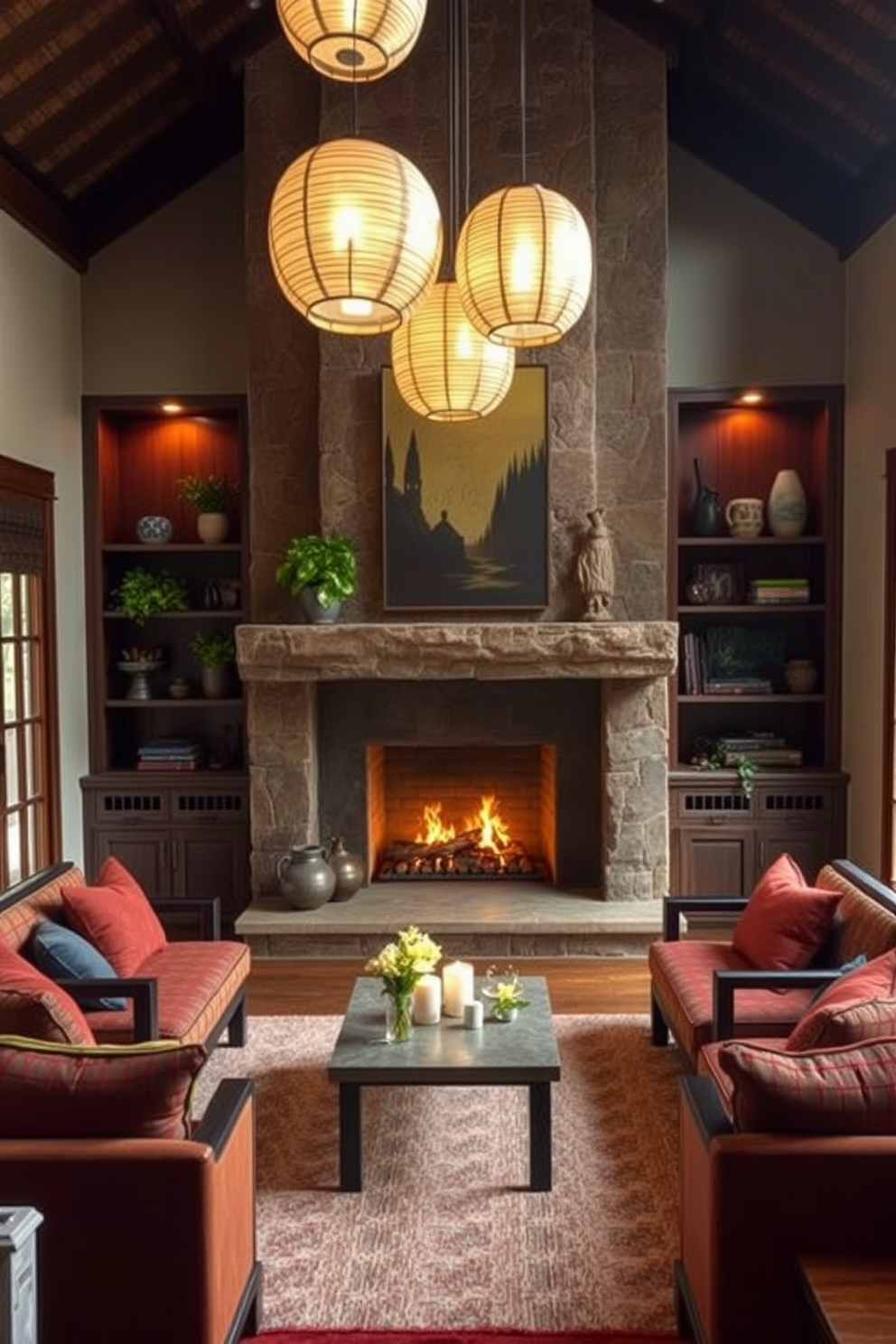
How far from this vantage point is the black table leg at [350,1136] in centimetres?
335

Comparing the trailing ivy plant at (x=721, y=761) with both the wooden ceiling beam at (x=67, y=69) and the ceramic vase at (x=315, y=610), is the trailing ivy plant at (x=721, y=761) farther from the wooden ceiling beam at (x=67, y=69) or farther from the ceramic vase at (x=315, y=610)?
the wooden ceiling beam at (x=67, y=69)

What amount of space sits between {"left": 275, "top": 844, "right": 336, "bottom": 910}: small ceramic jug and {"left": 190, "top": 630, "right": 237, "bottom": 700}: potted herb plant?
1.29m

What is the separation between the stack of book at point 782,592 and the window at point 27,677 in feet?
13.2

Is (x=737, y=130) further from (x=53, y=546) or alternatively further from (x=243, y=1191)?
(x=243, y=1191)

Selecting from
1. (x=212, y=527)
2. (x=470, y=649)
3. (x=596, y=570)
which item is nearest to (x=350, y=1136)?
(x=470, y=649)

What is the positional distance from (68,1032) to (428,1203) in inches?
48.8

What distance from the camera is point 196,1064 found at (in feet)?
7.57

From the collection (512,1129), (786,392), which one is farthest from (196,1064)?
(786,392)

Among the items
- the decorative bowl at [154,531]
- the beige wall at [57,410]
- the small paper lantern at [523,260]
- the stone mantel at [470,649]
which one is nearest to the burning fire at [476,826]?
the stone mantel at [470,649]

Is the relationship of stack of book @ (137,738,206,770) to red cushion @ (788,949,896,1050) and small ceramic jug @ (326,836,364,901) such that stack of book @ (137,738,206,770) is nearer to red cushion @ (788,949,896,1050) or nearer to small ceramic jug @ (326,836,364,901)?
small ceramic jug @ (326,836,364,901)

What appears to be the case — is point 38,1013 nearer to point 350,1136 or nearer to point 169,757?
point 350,1136

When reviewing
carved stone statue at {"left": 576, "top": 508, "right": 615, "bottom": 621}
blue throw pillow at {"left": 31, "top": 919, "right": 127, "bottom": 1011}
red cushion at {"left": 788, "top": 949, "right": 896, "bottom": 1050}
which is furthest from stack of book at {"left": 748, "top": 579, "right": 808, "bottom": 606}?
blue throw pillow at {"left": 31, "top": 919, "right": 127, "bottom": 1011}

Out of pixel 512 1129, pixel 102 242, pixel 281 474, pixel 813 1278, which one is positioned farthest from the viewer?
pixel 102 242

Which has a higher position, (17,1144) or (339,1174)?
(17,1144)
